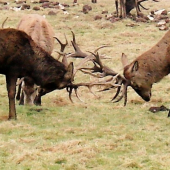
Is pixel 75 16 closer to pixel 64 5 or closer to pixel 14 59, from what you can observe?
pixel 64 5

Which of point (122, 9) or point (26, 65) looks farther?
point (122, 9)

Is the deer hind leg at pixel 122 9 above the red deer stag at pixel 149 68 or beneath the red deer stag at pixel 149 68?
beneath

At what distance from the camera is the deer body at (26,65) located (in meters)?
8.35

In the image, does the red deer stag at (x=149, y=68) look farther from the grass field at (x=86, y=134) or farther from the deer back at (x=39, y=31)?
the deer back at (x=39, y=31)

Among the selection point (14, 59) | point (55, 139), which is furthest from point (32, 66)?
point (55, 139)

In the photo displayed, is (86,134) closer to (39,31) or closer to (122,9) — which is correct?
(39,31)

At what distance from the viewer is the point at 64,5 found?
23500 millimetres

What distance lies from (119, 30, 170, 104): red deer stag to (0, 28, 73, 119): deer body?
1.32m

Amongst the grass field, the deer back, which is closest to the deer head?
the grass field

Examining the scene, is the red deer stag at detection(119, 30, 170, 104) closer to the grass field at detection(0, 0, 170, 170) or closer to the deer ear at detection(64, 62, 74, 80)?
the grass field at detection(0, 0, 170, 170)

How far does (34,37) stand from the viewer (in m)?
10.8

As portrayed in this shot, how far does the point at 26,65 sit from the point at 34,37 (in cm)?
236

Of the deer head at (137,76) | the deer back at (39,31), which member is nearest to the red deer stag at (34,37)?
the deer back at (39,31)

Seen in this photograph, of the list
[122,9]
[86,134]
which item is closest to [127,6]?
[122,9]
